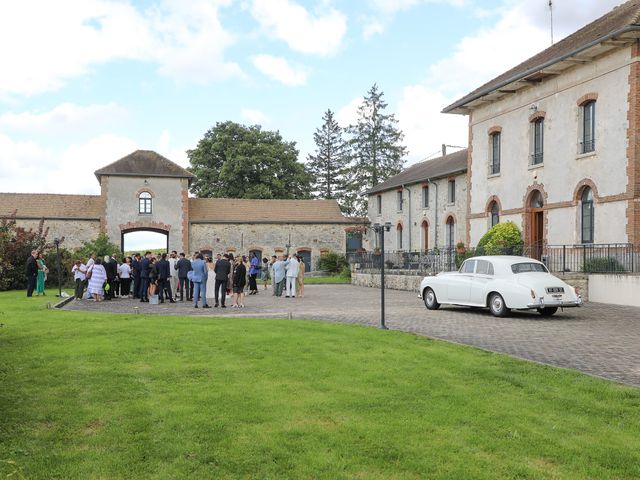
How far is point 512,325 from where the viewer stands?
46.1 ft

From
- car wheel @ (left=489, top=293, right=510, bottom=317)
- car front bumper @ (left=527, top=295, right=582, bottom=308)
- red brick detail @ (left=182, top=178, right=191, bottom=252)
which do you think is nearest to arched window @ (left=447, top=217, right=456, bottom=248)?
red brick detail @ (left=182, top=178, right=191, bottom=252)

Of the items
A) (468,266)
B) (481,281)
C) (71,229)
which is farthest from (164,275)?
(71,229)

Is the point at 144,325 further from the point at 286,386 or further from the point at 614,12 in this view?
the point at 614,12

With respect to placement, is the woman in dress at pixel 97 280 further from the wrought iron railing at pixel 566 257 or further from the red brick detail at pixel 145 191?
the red brick detail at pixel 145 191

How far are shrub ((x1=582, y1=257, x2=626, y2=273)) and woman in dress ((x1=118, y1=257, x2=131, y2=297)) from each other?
15917 millimetres

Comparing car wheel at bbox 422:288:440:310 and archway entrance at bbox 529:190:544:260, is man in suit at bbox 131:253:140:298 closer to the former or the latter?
car wheel at bbox 422:288:440:310

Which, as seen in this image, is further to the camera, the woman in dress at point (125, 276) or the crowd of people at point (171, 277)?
the woman in dress at point (125, 276)

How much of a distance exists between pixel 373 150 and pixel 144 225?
27.5 metres

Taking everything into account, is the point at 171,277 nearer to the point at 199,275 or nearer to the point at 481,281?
the point at 199,275

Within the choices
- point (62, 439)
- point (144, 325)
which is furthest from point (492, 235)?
point (62, 439)

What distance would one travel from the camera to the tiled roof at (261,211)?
157 ft

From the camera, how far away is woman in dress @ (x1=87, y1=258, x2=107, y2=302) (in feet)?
71.8

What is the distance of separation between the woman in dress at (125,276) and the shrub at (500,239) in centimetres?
1335

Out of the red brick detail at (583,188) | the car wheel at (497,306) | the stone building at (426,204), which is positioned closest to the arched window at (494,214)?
the red brick detail at (583,188)
